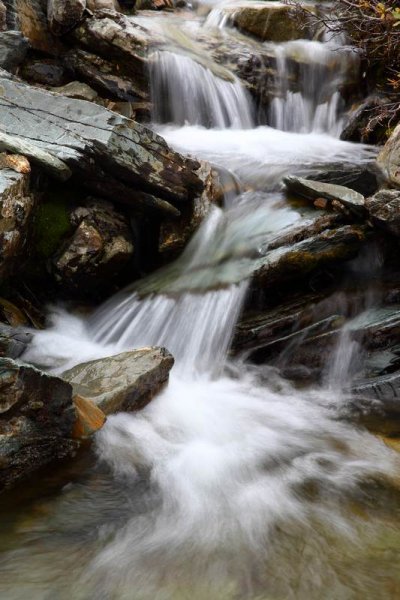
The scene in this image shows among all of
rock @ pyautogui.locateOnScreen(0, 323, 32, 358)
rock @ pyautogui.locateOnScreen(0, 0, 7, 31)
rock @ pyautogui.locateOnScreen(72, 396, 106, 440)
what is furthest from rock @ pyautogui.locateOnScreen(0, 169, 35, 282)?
rock @ pyautogui.locateOnScreen(0, 0, 7, 31)

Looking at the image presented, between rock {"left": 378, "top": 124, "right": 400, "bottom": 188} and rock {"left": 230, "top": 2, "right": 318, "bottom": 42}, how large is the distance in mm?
7415

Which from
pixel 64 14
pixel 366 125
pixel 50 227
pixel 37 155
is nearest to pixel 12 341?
pixel 50 227

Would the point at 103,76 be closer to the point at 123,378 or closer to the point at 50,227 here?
the point at 50,227

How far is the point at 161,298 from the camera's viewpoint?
621cm

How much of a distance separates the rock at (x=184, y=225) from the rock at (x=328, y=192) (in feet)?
4.17

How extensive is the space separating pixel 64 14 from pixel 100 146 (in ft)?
18.5

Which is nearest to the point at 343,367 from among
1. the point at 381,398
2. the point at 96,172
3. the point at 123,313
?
the point at 381,398

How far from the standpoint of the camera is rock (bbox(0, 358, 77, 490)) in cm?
301

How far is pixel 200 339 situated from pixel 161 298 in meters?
0.87

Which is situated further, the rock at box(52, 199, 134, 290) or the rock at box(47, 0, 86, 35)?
the rock at box(47, 0, 86, 35)

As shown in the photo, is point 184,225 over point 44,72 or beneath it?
beneath

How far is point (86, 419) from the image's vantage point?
11.9 feet

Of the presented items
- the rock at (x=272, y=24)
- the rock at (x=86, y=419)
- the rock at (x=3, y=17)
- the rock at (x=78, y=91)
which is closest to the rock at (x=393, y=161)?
the rock at (x=86, y=419)

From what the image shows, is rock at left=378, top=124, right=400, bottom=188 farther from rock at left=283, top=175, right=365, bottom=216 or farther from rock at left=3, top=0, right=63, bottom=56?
rock at left=3, top=0, right=63, bottom=56
